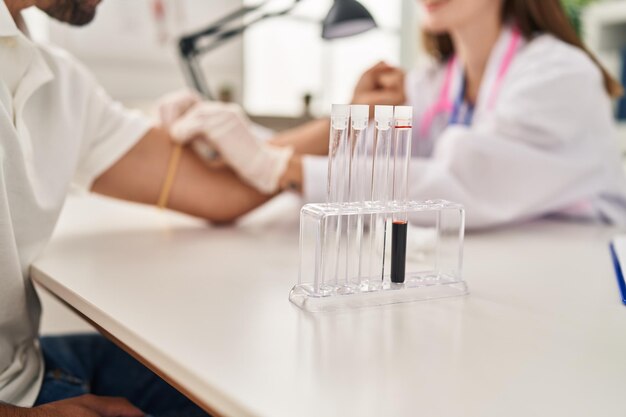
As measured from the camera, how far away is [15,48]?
2.41 feet

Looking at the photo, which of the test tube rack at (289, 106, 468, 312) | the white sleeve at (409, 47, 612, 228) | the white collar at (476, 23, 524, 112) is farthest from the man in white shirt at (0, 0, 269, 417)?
the white collar at (476, 23, 524, 112)

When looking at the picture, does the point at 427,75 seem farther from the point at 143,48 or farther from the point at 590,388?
the point at 143,48

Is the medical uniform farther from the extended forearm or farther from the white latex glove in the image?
the extended forearm

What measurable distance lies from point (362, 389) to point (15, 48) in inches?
23.4

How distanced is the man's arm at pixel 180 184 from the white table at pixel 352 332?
0.12 metres

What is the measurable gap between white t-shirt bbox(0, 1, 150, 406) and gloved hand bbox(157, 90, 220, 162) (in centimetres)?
20

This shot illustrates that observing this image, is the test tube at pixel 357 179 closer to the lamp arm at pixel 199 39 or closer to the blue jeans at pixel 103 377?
the blue jeans at pixel 103 377

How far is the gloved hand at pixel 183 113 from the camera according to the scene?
1068mm

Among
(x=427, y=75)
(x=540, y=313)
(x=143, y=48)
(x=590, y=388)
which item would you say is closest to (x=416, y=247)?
(x=540, y=313)

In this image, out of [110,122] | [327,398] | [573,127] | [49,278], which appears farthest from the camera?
[573,127]

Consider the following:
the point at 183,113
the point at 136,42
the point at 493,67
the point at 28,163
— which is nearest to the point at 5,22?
the point at 28,163

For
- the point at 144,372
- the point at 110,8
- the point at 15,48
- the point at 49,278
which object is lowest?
the point at 144,372

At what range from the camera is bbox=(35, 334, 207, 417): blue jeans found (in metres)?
0.74

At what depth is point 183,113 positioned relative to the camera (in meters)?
1.18
